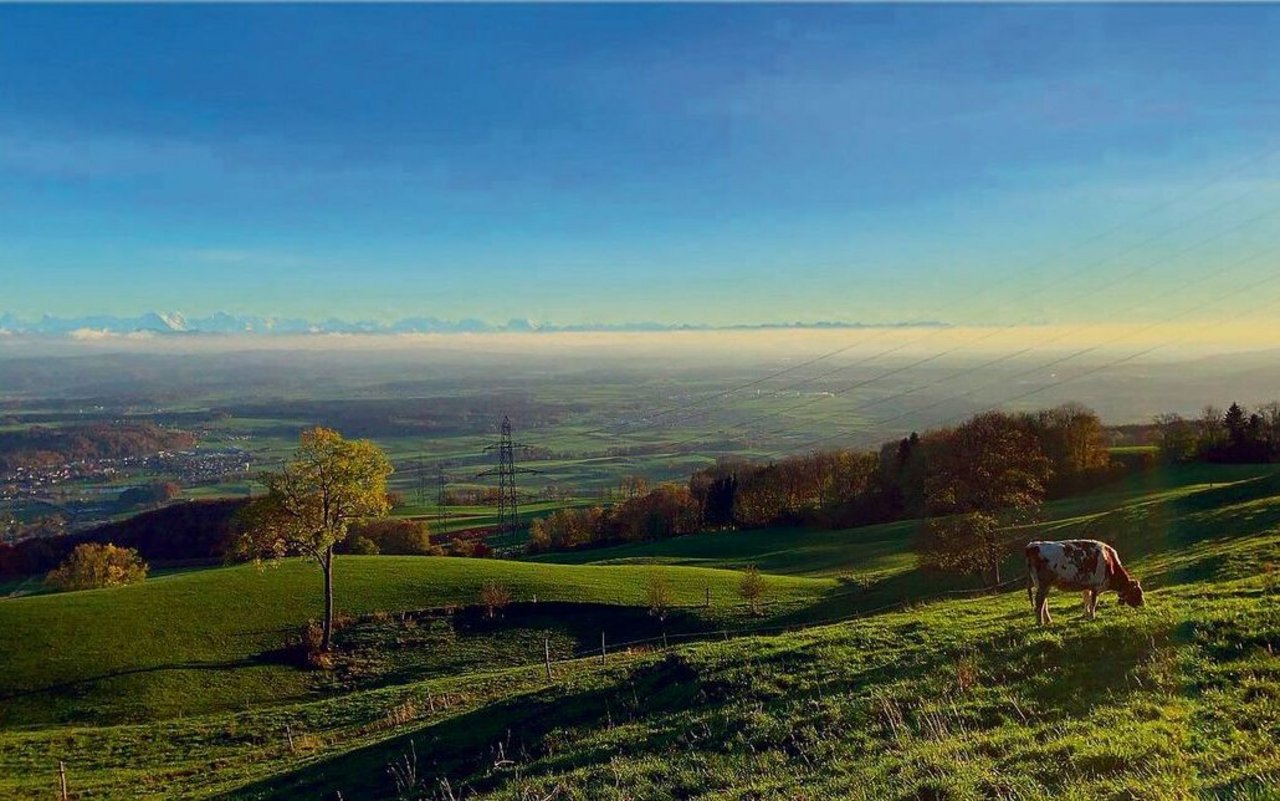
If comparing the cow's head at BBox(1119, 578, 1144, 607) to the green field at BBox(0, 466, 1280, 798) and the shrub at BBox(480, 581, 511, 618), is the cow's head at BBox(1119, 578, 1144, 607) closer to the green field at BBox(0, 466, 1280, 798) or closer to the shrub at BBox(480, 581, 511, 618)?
the green field at BBox(0, 466, 1280, 798)

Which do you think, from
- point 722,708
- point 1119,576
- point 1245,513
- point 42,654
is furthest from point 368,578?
point 1245,513

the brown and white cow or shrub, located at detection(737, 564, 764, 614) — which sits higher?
the brown and white cow

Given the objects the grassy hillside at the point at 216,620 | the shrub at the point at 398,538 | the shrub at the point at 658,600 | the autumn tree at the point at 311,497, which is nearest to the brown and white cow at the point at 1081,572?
the grassy hillside at the point at 216,620

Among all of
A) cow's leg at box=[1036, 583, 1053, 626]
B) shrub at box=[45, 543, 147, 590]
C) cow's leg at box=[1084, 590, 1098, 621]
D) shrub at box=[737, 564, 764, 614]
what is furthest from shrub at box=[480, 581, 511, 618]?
shrub at box=[45, 543, 147, 590]

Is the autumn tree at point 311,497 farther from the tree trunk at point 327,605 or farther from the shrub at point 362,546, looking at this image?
the shrub at point 362,546

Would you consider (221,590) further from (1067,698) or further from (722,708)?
(1067,698)

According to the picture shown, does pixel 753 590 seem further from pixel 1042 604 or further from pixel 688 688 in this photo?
pixel 1042 604
